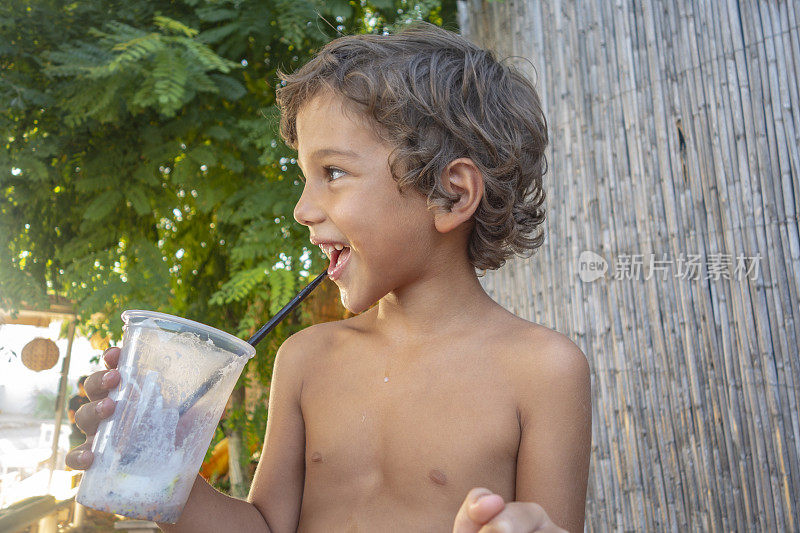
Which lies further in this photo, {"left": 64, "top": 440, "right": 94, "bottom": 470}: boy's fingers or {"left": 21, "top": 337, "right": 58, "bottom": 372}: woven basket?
{"left": 21, "top": 337, "right": 58, "bottom": 372}: woven basket

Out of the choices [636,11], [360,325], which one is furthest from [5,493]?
[636,11]

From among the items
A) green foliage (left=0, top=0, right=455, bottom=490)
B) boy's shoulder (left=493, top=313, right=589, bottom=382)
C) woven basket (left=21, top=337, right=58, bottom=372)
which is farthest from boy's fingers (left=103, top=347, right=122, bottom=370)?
woven basket (left=21, top=337, right=58, bottom=372)

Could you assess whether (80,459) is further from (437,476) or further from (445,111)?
(445,111)

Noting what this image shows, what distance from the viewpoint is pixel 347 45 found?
3.96 feet

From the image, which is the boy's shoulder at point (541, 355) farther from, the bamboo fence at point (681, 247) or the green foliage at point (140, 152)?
the green foliage at point (140, 152)

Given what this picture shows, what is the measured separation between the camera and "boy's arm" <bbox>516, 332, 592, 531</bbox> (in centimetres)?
96

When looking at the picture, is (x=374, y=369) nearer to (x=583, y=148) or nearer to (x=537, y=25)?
(x=583, y=148)

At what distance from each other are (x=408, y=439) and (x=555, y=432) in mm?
230

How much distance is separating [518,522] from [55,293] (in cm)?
249

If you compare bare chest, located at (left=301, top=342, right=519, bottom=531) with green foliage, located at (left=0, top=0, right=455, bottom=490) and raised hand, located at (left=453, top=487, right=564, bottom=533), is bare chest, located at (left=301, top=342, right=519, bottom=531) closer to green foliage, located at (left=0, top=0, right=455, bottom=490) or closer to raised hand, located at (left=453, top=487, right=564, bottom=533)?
raised hand, located at (left=453, top=487, right=564, bottom=533)

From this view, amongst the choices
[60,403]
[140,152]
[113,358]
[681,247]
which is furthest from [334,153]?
[60,403]

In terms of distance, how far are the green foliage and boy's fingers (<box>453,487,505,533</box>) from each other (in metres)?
1.78

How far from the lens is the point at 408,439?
41.9 inches

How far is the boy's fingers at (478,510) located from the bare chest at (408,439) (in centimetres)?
44
